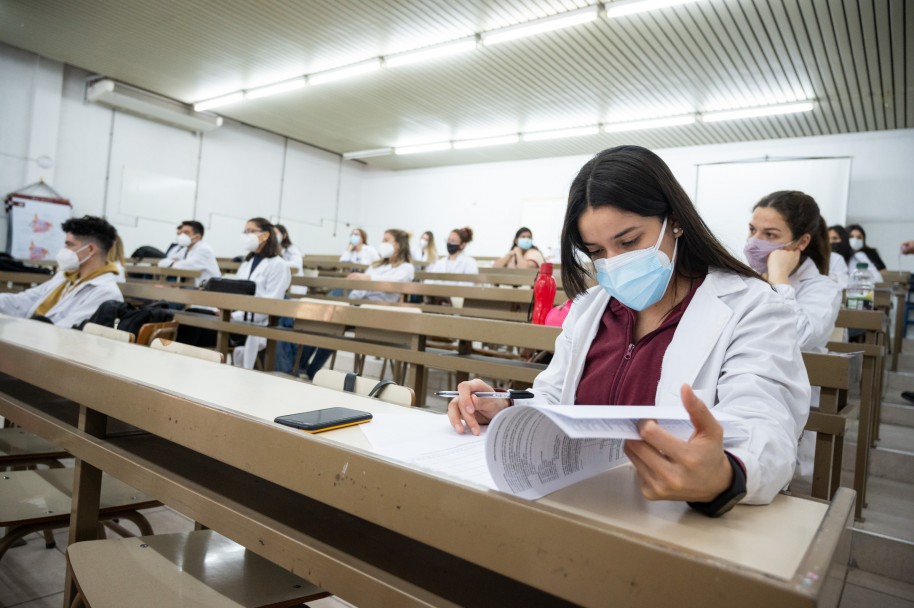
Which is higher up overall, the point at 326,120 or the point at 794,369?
the point at 326,120

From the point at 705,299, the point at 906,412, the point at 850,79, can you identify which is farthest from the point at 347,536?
the point at 850,79

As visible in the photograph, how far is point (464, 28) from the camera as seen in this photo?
6316 millimetres

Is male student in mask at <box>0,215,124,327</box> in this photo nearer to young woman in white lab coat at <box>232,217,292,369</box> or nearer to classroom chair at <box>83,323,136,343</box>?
classroom chair at <box>83,323,136,343</box>

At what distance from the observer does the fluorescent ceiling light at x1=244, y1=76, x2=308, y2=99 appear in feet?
27.0

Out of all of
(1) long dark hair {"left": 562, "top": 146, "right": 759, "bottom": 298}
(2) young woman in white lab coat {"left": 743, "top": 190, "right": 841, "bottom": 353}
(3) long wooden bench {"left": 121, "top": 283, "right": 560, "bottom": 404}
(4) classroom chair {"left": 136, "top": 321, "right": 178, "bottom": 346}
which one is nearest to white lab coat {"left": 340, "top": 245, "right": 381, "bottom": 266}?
(3) long wooden bench {"left": 121, "top": 283, "right": 560, "bottom": 404}

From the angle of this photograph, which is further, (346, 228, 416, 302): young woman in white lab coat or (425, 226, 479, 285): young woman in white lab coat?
(425, 226, 479, 285): young woman in white lab coat

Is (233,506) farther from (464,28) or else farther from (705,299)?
(464,28)

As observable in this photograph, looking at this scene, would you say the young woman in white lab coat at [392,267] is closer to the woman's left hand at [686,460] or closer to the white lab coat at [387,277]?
the white lab coat at [387,277]

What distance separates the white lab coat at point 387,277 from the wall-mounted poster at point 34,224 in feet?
17.6

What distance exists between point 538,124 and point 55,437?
8661 millimetres

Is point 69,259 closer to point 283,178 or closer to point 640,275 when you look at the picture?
point 640,275

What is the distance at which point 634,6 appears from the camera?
5355mm

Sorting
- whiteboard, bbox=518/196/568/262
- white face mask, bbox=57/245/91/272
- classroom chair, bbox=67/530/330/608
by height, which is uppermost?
whiteboard, bbox=518/196/568/262

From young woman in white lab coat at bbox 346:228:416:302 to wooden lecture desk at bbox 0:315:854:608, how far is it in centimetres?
420
